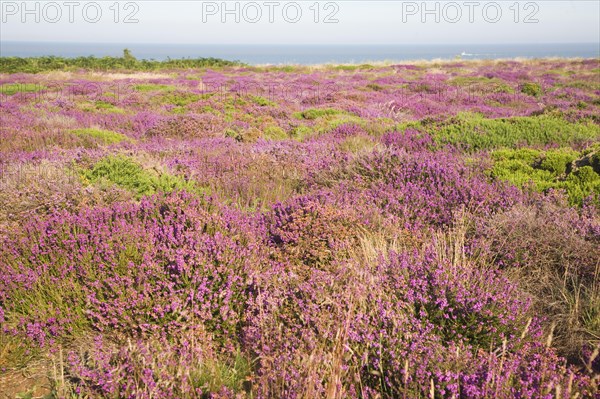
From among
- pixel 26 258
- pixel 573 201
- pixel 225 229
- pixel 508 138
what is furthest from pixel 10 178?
pixel 508 138

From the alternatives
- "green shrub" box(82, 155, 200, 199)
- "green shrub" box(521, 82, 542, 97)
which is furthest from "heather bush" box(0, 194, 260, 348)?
"green shrub" box(521, 82, 542, 97)

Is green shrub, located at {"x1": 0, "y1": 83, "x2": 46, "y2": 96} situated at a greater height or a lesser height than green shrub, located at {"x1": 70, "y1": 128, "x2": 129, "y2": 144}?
greater

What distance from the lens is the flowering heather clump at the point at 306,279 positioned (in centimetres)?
247

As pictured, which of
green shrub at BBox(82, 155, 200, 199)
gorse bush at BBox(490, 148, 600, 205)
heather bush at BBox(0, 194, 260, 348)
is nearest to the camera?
heather bush at BBox(0, 194, 260, 348)

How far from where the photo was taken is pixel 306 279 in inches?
145

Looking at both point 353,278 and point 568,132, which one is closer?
point 353,278

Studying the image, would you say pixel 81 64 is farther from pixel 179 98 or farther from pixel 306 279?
pixel 306 279

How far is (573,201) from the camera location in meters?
5.01

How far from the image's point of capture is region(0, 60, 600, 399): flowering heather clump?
8.09 ft

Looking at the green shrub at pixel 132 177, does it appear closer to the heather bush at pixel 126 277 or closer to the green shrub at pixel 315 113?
the heather bush at pixel 126 277

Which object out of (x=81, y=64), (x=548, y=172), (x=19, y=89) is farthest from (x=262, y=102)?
(x=81, y=64)

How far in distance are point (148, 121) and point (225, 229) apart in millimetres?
9179

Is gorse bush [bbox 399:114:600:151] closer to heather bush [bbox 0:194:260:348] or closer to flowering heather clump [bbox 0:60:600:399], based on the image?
flowering heather clump [bbox 0:60:600:399]

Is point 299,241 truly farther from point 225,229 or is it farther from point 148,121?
point 148,121
